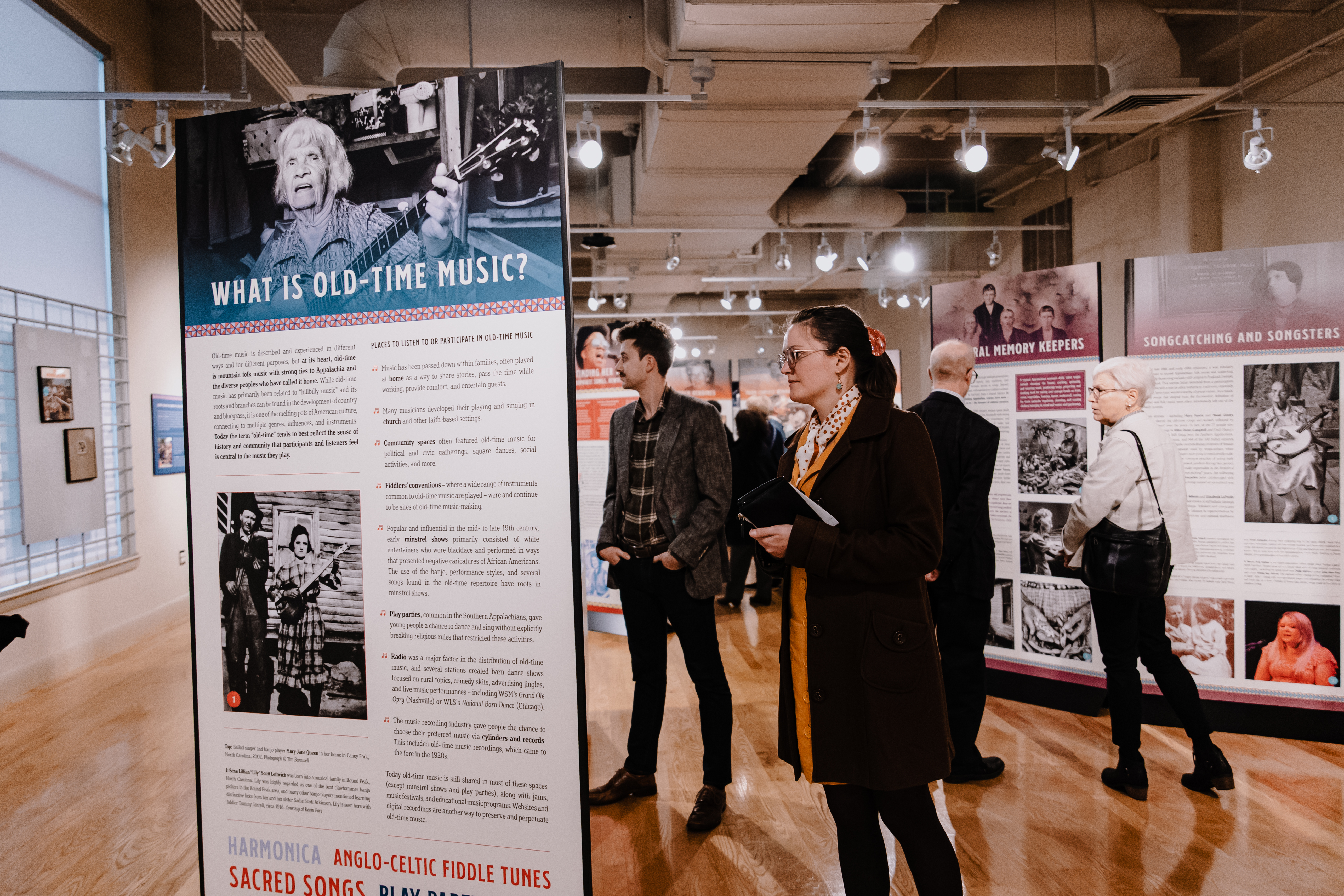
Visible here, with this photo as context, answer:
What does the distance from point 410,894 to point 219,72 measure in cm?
708

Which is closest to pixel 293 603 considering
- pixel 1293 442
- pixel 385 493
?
pixel 385 493

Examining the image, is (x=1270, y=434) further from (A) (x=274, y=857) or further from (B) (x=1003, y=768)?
(A) (x=274, y=857)

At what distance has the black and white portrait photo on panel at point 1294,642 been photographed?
3.50m

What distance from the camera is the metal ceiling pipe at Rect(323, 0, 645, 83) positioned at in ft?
14.5

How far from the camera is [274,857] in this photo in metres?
1.76

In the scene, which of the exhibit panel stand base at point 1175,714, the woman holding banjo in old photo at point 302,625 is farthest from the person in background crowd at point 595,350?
the woman holding banjo in old photo at point 302,625

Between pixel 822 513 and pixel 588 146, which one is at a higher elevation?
pixel 588 146

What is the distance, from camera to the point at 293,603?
5.69 feet

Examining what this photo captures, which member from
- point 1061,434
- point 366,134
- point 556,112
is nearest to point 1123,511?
point 1061,434

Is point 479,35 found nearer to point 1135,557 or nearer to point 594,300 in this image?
point 1135,557

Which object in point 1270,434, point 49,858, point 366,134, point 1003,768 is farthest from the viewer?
point 1270,434

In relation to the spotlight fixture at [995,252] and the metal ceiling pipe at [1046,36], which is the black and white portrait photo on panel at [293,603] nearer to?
the metal ceiling pipe at [1046,36]

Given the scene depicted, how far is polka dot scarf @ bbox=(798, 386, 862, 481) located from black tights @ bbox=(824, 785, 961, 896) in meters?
0.72

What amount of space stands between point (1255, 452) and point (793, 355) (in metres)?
2.99
